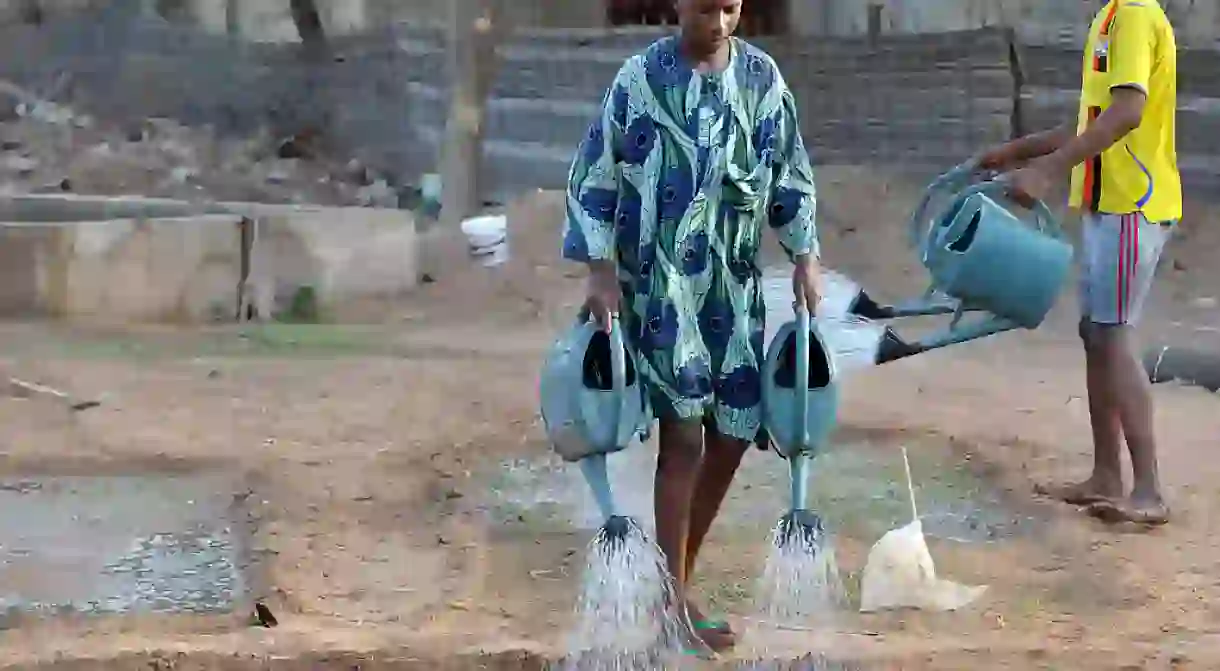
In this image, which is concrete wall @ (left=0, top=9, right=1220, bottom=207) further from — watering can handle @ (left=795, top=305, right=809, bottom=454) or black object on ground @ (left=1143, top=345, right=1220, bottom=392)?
watering can handle @ (left=795, top=305, right=809, bottom=454)

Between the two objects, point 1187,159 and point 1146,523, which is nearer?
point 1146,523

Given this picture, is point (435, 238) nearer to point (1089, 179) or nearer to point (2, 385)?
point (2, 385)

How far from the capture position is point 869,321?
369cm

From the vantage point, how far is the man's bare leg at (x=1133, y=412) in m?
4.23

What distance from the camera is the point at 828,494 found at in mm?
4551

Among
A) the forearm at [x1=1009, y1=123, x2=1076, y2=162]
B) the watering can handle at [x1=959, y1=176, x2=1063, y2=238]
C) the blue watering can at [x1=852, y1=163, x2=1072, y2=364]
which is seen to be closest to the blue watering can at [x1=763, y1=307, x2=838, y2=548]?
the blue watering can at [x1=852, y1=163, x2=1072, y2=364]

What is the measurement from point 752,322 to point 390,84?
10320mm

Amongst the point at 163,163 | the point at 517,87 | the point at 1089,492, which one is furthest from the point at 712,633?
the point at 163,163

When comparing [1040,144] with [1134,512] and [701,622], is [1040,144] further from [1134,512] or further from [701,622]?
[701,622]

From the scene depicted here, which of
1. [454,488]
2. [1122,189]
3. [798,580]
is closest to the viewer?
[798,580]

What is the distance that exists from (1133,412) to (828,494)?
0.91 metres

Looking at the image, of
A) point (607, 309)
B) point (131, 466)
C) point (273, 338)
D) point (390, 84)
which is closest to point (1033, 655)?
point (607, 309)

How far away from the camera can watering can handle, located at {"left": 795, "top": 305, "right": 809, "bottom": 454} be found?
307 cm

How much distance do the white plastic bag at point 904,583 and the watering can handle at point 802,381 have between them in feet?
1.84
